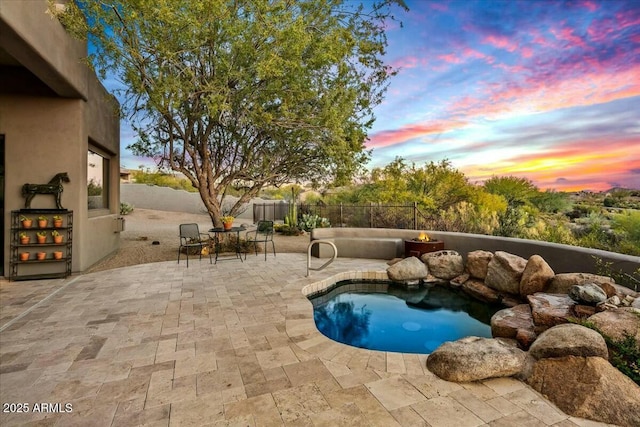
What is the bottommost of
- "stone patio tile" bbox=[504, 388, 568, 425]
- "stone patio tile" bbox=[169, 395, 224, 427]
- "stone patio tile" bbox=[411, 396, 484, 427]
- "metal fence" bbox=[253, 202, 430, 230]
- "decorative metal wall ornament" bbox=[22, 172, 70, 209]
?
"stone patio tile" bbox=[504, 388, 568, 425]

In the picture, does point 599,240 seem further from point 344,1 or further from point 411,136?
point 344,1

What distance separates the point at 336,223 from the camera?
40.0 ft

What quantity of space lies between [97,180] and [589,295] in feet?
28.8

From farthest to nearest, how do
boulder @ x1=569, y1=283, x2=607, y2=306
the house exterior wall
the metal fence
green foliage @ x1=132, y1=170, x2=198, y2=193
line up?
green foliage @ x1=132, y1=170, x2=198, y2=193
the metal fence
the house exterior wall
boulder @ x1=569, y1=283, x2=607, y2=306

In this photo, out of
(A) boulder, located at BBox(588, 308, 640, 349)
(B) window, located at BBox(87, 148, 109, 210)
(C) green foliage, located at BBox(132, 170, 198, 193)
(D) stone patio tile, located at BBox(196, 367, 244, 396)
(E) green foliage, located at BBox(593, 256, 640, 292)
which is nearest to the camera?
(D) stone patio tile, located at BBox(196, 367, 244, 396)

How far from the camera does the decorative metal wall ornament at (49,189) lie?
196 inches

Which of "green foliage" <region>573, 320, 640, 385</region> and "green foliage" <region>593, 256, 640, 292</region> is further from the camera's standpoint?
"green foliage" <region>593, 256, 640, 292</region>

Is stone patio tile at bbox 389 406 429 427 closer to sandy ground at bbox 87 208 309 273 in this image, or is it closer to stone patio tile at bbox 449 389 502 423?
stone patio tile at bbox 449 389 502 423

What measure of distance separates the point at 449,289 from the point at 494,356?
3.33 m

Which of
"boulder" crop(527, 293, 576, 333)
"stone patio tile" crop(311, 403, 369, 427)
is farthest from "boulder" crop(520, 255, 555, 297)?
"stone patio tile" crop(311, 403, 369, 427)

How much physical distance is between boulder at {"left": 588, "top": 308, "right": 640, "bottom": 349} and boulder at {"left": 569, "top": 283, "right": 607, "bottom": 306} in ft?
0.97

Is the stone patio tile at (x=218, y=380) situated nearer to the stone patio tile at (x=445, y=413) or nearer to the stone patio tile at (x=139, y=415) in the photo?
the stone patio tile at (x=139, y=415)

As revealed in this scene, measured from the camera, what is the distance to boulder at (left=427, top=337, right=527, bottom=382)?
7.22ft

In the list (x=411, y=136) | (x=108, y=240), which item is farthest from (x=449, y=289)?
(x=108, y=240)
